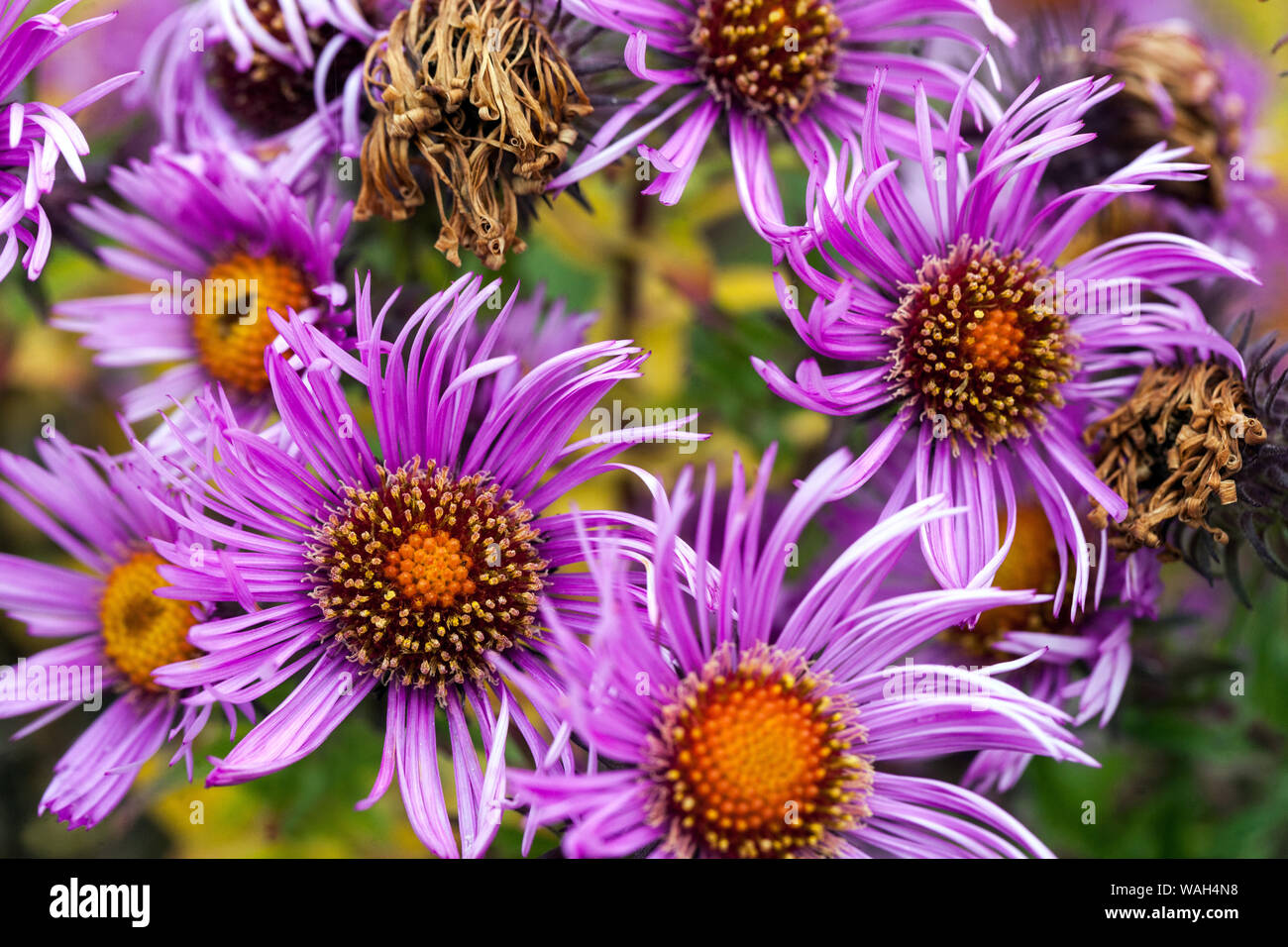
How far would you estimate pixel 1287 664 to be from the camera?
153 cm

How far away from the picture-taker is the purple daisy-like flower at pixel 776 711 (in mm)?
908

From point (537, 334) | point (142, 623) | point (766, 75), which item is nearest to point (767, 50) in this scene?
point (766, 75)

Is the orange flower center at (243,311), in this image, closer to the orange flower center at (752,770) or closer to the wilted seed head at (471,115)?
the wilted seed head at (471,115)

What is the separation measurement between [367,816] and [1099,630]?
3.61 feet

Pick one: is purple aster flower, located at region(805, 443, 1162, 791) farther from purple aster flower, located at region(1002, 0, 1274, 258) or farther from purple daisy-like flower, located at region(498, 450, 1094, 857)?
purple aster flower, located at region(1002, 0, 1274, 258)

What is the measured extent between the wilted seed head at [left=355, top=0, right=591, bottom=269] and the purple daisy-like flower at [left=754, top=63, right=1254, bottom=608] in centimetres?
30

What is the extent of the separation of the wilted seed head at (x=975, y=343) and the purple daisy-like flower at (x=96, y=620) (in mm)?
858

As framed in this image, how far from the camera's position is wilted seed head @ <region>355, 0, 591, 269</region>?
1.04 meters

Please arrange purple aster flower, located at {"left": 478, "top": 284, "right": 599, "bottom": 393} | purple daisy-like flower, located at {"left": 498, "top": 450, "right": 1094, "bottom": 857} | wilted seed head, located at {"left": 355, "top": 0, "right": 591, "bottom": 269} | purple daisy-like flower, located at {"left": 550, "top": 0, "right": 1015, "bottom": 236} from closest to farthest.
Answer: purple daisy-like flower, located at {"left": 498, "top": 450, "right": 1094, "bottom": 857}, wilted seed head, located at {"left": 355, "top": 0, "right": 591, "bottom": 269}, purple daisy-like flower, located at {"left": 550, "top": 0, "right": 1015, "bottom": 236}, purple aster flower, located at {"left": 478, "top": 284, "right": 599, "bottom": 393}

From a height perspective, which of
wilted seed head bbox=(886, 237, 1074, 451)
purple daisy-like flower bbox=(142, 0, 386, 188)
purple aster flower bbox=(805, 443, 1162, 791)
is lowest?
purple aster flower bbox=(805, 443, 1162, 791)

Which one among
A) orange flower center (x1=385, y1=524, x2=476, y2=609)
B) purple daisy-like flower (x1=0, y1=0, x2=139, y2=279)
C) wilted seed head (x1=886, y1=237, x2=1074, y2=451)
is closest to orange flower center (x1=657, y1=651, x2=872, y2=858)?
orange flower center (x1=385, y1=524, x2=476, y2=609)

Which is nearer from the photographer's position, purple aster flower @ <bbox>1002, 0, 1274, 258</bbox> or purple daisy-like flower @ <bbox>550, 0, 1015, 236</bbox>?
purple daisy-like flower @ <bbox>550, 0, 1015, 236</bbox>

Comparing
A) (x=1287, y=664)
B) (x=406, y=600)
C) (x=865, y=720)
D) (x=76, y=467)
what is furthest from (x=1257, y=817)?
(x=76, y=467)
